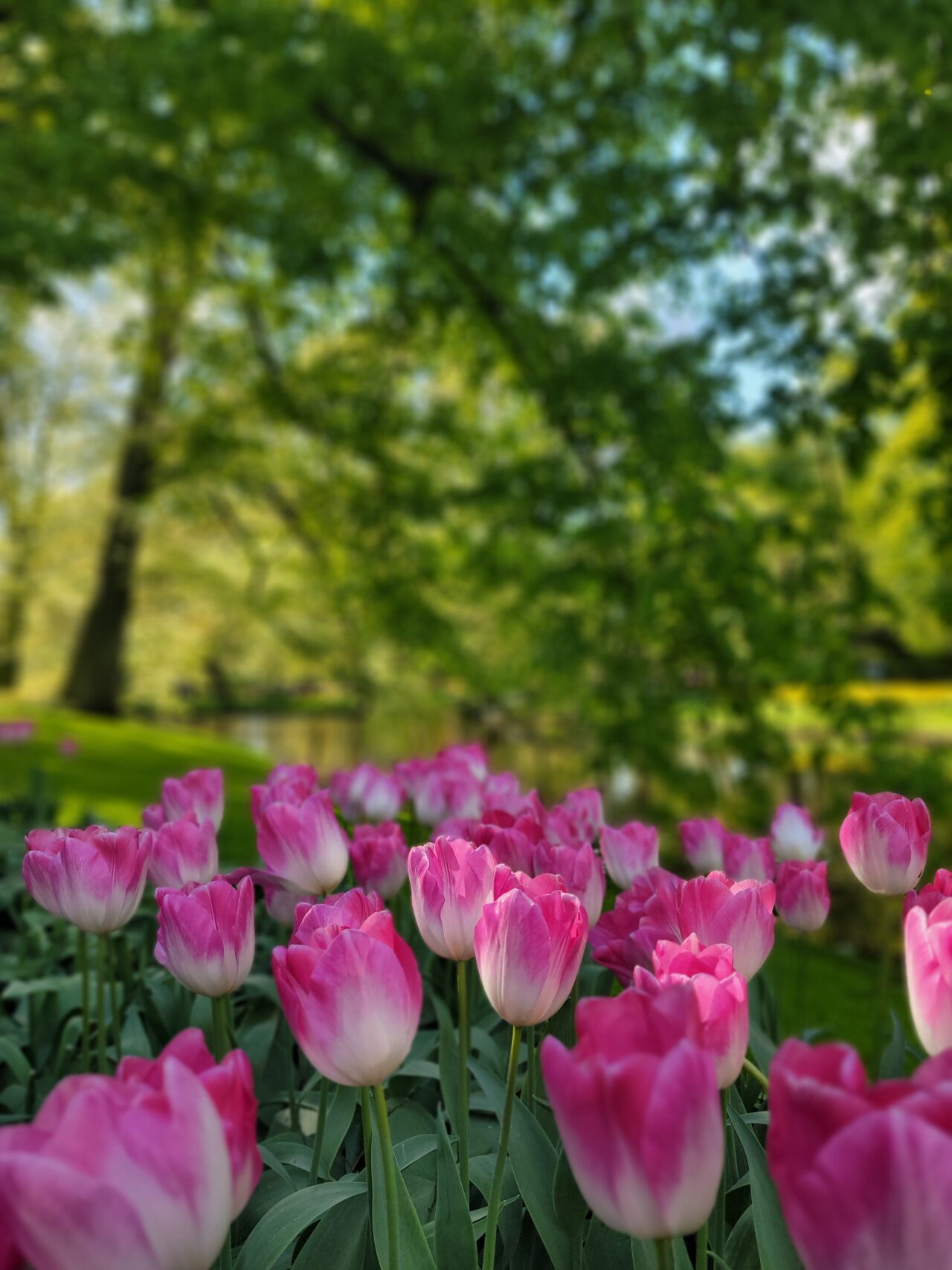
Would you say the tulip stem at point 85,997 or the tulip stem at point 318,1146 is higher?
the tulip stem at point 85,997

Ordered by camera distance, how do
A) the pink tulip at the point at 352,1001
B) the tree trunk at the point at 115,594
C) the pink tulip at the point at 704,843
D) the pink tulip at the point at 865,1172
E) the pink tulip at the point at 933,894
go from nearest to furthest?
the pink tulip at the point at 865,1172, the pink tulip at the point at 352,1001, the pink tulip at the point at 933,894, the pink tulip at the point at 704,843, the tree trunk at the point at 115,594

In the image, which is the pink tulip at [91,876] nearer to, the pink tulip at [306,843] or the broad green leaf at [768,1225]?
Result: the pink tulip at [306,843]

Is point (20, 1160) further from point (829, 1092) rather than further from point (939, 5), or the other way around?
point (939, 5)

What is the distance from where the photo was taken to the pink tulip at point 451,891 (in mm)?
950

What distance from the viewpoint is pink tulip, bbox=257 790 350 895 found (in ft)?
3.89

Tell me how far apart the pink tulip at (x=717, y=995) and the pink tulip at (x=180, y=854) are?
716mm

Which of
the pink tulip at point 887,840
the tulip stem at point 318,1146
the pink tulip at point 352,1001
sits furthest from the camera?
the pink tulip at point 887,840

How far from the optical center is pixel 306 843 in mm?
1205

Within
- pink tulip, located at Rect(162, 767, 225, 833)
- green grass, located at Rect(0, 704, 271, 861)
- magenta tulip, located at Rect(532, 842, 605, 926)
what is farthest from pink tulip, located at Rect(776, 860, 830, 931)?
green grass, located at Rect(0, 704, 271, 861)

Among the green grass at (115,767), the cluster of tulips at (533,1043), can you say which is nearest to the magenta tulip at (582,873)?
the cluster of tulips at (533,1043)

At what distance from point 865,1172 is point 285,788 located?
1002 millimetres

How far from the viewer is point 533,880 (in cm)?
90

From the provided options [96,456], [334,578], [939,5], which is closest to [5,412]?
[96,456]

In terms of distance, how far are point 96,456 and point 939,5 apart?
60.5ft
